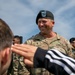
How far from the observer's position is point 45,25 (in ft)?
19.6

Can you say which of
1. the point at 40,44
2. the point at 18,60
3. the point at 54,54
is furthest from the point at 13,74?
the point at 54,54

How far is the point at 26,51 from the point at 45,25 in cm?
409

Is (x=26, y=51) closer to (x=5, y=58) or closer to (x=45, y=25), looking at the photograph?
(x=5, y=58)

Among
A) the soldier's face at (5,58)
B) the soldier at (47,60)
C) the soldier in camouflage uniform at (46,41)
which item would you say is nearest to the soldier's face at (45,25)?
the soldier in camouflage uniform at (46,41)

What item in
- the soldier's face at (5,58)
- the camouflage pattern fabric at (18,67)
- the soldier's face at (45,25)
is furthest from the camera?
the camouflage pattern fabric at (18,67)

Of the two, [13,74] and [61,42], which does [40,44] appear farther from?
[13,74]

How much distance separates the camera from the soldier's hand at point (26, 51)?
6.27 ft

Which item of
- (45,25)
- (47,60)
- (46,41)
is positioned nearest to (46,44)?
(46,41)

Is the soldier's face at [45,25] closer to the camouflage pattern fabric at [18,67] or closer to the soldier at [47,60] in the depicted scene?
the camouflage pattern fabric at [18,67]

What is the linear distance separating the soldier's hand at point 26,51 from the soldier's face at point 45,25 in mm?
3893

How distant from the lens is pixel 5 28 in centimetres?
194

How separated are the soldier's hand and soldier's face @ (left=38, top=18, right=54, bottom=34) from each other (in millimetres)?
3893

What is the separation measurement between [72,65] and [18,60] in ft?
15.6

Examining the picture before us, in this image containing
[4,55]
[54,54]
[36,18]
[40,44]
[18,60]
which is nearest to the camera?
[4,55]
